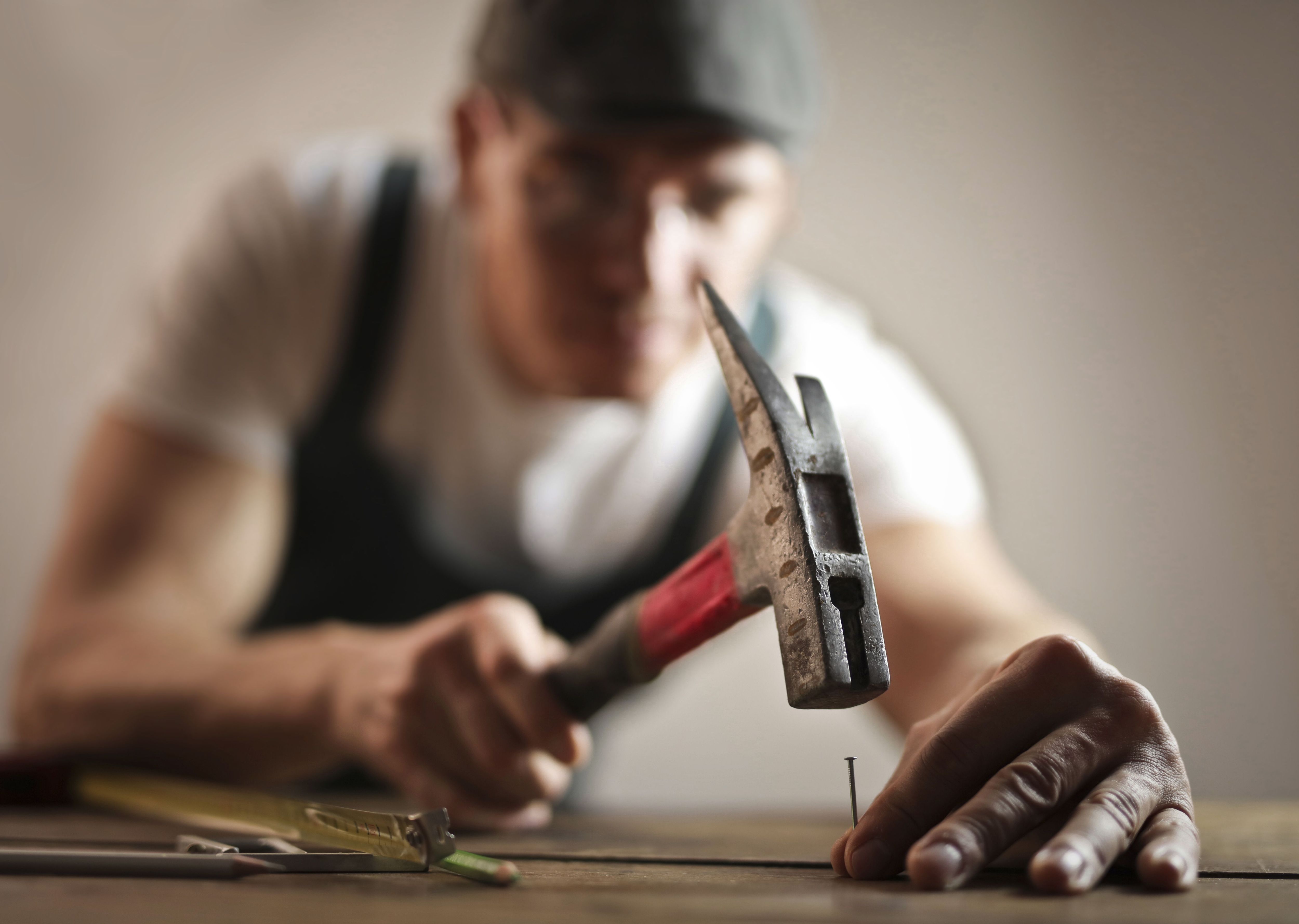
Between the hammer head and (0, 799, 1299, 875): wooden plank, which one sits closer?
the hammer head

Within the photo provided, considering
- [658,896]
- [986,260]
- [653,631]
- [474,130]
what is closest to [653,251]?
[474,130]

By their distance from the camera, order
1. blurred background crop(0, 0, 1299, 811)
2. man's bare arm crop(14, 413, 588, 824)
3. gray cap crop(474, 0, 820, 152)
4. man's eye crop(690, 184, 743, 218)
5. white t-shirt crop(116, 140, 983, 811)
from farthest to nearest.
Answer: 1. blurred background crop(0, 0, 1299, 811)
2. white t-shirt crop(116, 140, 983, 811)
3. man's eye crop(690, 184, 743, 218)
4. gray cap crop(474, 0, 820, 152)
5. man's bare arm crop(14, 413, 588, 824)

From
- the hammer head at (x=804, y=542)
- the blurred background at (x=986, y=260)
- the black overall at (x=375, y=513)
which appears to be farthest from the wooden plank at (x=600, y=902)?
the blurred background at (x=986, y=260)

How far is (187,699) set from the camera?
1297 millimetres

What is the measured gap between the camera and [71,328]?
3.24 metres

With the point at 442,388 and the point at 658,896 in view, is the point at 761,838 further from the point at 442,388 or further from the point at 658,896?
the point at 442,388

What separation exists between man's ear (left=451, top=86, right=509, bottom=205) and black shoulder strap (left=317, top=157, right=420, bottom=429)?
0.14 meters

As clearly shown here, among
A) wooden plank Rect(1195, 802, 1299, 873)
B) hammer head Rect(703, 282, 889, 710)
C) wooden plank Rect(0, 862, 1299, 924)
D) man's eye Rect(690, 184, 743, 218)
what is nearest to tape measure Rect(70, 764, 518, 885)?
wooden plank Rect(0, 862, 1299, 924)

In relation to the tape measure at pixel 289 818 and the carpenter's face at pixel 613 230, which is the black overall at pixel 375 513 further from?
the tape measure at pixel 289 818

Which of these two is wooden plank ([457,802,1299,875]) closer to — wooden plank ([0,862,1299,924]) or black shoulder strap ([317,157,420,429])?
wooden plank ([0,862,1299,924])

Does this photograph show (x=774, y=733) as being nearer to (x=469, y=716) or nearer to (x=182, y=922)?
(x=469, y=716)

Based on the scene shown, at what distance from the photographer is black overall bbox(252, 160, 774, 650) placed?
163 cm

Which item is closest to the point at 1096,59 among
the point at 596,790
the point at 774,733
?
the point at 774,733

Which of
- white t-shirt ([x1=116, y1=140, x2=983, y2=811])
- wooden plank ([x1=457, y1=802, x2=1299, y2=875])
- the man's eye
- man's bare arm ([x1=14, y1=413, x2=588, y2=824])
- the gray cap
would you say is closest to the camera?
wooden plank ([x1=457, y1=802, x2=1299, y2=875])
